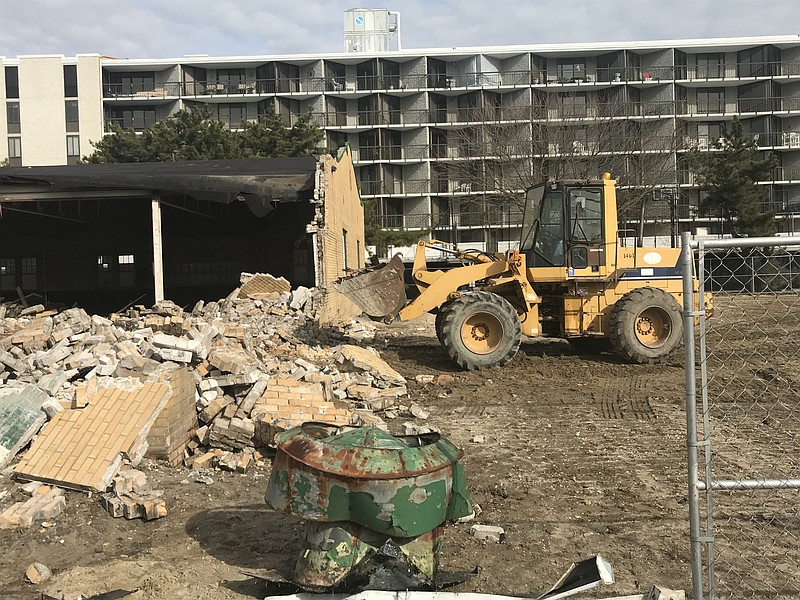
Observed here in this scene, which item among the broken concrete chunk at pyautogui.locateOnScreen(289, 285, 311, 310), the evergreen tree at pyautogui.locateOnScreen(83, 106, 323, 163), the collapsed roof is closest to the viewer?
the collapsed roof

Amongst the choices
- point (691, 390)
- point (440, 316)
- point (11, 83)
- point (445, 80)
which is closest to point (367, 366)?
point (440, 316)

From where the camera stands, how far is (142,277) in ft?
85.7

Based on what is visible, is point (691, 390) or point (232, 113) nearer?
point (691, 390)

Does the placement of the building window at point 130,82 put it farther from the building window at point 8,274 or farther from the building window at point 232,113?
the building window at point 8,274

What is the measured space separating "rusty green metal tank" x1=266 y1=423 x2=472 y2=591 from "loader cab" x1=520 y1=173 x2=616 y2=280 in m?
8.50

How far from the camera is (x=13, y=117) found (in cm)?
5081

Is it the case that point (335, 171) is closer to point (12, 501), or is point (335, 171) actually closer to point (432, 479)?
point (12, 501)

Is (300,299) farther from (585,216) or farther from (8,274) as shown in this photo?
(8,274)

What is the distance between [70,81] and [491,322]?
1899 inches

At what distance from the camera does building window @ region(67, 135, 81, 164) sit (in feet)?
166

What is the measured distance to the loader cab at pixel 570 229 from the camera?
12055 mm

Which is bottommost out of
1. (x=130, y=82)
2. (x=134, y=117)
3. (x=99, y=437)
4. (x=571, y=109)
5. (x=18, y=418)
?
(x=99, y=437)

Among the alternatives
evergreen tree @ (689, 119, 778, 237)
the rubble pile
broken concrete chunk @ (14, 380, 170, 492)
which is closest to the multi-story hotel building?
evergreen tree @ (689, 119, 778, 237)

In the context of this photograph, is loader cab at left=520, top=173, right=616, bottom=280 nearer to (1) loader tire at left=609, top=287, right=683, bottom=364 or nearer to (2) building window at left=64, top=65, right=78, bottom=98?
(1) loader tire at left=609, top=287, right=683, bottom=364
